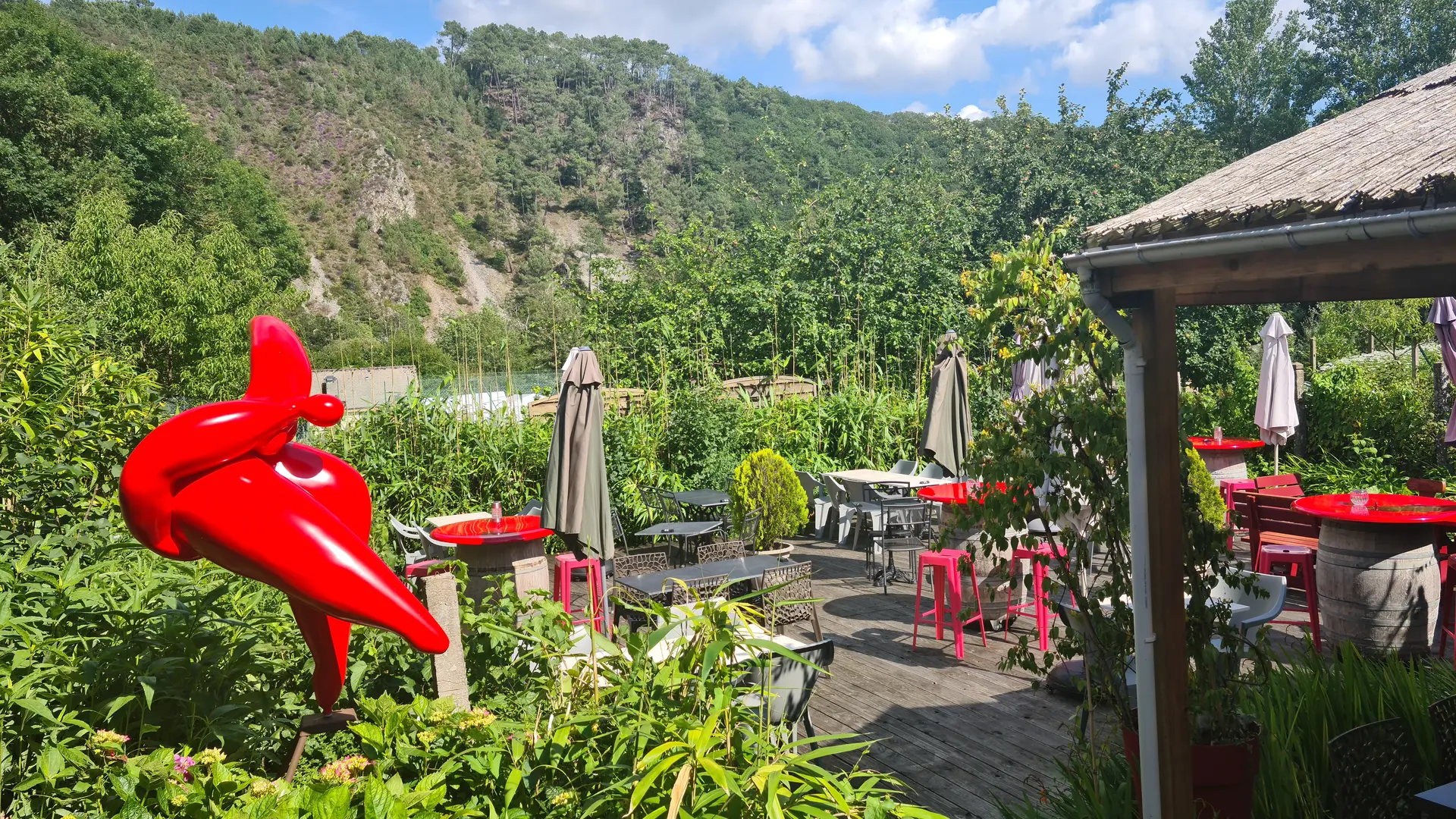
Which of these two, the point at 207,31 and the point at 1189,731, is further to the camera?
the point at 207,31

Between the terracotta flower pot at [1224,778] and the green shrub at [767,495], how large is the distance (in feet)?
19.7

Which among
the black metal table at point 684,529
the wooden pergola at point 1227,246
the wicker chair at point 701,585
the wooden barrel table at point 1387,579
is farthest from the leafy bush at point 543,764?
the black metal table at point 684,529

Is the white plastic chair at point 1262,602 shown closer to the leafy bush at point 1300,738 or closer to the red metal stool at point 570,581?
the leafy bush at point 1300,738

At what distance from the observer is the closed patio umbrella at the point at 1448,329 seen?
7.44 m

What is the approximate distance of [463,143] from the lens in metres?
57.0

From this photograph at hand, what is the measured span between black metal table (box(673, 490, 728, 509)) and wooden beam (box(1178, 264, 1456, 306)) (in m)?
5.06

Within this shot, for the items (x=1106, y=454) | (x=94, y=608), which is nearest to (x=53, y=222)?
(x=94, y=608)

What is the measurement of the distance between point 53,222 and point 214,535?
27.8m

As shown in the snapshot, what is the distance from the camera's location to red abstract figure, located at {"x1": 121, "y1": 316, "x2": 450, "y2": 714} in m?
1.81

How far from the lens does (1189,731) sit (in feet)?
9.66

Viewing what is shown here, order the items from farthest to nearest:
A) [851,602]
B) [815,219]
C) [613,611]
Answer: [815,219]
[851,602]
[613,611]

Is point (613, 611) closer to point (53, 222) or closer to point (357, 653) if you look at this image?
point (357, 653)

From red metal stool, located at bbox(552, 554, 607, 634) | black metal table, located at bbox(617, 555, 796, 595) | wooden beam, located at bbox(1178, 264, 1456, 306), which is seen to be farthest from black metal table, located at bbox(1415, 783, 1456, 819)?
red metal stool, located at bbox(552, 554, 607, 634)

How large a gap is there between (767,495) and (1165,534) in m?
6.15
